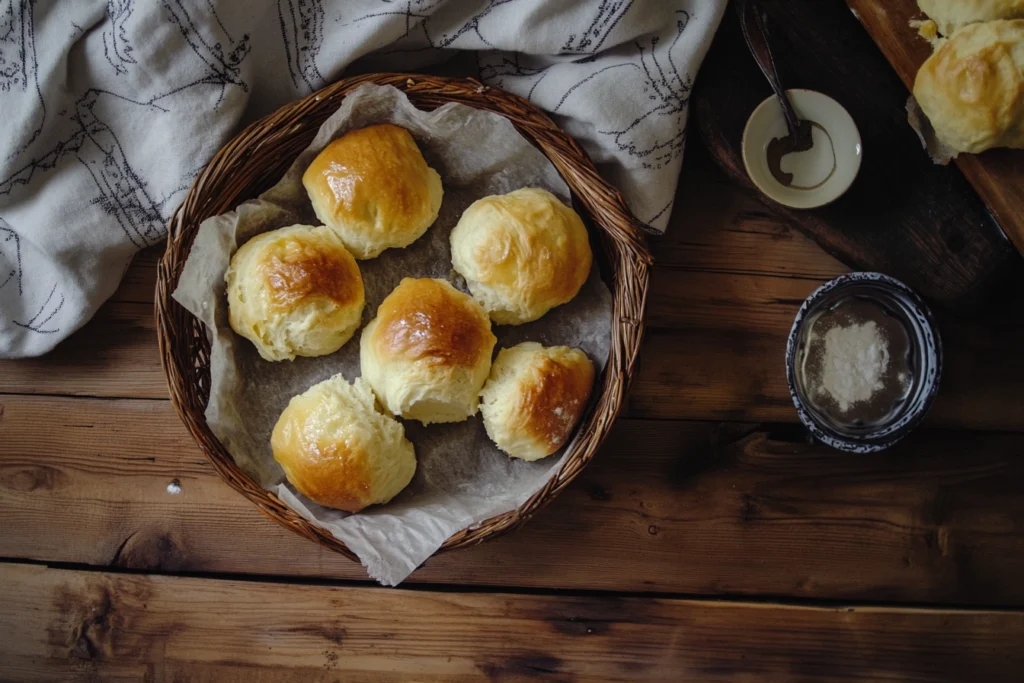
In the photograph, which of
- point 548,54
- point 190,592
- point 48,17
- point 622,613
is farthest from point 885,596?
point 48,17

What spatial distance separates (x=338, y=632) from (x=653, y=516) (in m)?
0.77

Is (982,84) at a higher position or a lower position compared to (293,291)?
lower

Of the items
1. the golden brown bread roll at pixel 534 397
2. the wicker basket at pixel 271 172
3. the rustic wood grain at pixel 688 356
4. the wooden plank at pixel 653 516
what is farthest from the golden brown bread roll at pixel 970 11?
the golden brown bread roll at pixel 534 397

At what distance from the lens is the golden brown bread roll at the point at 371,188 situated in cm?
144

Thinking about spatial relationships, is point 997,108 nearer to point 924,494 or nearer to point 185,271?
point 924,494

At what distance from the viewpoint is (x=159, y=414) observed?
5.51ft

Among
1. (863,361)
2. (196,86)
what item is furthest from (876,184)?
(196,86)

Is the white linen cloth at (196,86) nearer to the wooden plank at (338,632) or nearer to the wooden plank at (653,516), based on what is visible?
the wooden plank at (653,516)

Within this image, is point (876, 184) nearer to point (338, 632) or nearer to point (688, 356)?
point (688, 356)

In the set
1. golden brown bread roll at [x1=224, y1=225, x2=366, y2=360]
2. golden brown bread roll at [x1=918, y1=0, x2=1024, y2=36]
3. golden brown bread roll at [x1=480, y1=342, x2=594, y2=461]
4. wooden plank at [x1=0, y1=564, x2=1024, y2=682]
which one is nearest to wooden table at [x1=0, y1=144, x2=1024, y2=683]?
wooden plank at [x1=0, y1=564, x2=1024, y2=682]

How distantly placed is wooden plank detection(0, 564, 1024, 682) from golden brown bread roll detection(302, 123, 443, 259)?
814 millimetres

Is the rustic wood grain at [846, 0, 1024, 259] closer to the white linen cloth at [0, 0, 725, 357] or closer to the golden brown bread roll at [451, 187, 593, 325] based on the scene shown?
the white linen cloth at [0, 0, 725, 357]

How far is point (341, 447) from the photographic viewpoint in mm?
Answer: 1383

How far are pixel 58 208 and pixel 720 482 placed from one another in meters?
1.57
